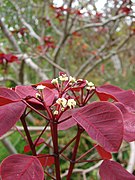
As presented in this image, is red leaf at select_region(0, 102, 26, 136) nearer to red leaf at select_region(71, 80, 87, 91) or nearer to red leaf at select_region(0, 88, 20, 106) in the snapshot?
red leaf at select_region(0, 88, 20, 106)

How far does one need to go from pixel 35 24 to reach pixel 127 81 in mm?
1550

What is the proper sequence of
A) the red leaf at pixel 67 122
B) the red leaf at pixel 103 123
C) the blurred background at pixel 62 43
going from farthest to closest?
the blurred background at pixel 62 43 < the red leaf at pixel 67 122 < the red leaf at pixel 103 123

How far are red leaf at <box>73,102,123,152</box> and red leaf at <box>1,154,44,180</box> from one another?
0.32 ft

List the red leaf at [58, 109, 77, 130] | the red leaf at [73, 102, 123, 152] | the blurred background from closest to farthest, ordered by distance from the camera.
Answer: the red leaf at [73, 102, 123, 152] < the red leaf at [58, 109, 77, 130] < the blurred background

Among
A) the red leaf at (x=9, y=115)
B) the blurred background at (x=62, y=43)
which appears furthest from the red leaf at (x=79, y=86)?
the blurred background at (x=62, y=43)

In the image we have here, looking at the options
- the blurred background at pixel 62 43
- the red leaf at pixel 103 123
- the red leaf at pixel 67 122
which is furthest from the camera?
the blurred background at pixel 62 43

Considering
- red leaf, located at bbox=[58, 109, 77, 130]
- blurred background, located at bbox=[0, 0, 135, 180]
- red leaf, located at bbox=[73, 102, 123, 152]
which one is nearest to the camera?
red leaf, located at bbox=[73, 102, 123, 152]

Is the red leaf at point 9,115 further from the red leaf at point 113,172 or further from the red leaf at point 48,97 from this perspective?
the red leaf at point 113,172

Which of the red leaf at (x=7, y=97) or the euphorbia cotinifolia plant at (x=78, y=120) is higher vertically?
the red leaf at (x=7, y=97)

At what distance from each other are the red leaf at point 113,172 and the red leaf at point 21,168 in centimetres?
12

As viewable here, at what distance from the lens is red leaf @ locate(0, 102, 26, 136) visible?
1.43ft

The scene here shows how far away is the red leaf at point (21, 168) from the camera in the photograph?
0.41 meters

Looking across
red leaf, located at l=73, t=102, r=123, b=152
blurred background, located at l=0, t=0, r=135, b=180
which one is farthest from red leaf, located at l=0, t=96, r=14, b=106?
blurred background, located at l=0, t=0, r=135, b=180

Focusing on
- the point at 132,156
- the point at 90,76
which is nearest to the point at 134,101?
the point at 132,156
